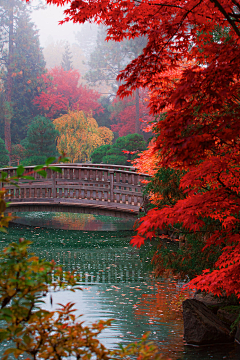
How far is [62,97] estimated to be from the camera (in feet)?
95.7

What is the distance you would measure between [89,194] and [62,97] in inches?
737

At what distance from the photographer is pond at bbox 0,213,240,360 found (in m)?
4.75

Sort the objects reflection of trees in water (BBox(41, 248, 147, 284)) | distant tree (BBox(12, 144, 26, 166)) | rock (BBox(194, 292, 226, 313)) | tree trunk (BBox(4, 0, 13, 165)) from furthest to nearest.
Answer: tree trunk (BBox(4, 0, 13, 165))
distant tree (BBox(12, 144, 26, 166))
reflection of trees in water (BBox(41, 248, 147, 284))
rock (BBox(194, 292, 226, 313))

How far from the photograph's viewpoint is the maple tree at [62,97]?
2842cm

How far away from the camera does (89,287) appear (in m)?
7.09

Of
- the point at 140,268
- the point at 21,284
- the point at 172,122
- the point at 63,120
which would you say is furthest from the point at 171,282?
the point at 63,120

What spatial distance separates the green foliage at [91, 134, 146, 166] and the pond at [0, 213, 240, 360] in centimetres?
786

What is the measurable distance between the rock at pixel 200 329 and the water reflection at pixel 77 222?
345 inches

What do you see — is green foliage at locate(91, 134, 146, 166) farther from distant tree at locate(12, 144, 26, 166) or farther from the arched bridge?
the arched bridge

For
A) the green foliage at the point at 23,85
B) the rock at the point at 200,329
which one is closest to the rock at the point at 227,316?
the rock at the point at 200,329

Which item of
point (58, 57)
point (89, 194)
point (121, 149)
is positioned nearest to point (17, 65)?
point (121, 149)

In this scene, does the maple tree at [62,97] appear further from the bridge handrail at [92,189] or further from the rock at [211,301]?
the rock at [211,301]

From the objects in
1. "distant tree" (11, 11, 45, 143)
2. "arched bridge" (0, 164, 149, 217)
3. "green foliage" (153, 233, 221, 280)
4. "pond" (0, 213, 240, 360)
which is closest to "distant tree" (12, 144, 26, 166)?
"distant tree" (11, 11, 45, 143)

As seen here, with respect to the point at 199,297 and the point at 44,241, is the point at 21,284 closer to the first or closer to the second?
the point at 199,297
